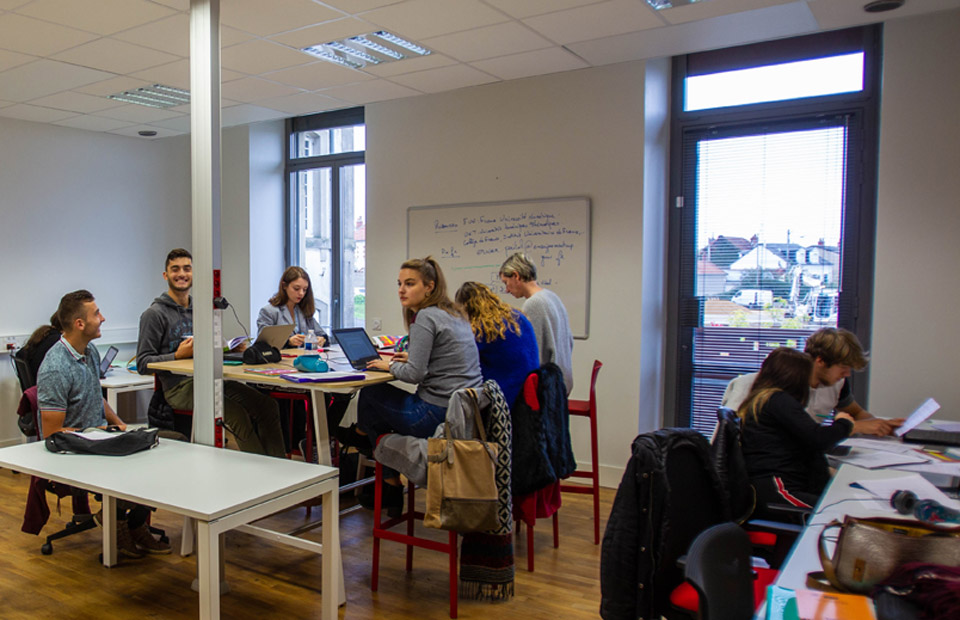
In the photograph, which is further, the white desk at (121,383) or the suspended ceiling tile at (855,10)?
the white desk at (121,383)

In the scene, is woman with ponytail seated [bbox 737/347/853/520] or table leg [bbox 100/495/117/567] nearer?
woman with ponytail seated [bbox 737/347/853/520]

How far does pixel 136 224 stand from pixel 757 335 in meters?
5.51

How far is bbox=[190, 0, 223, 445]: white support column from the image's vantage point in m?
2.94

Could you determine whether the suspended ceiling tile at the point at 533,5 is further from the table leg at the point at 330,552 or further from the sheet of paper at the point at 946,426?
the sheet of paper at the point at 946,426

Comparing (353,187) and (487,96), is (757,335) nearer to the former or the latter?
(487,96)

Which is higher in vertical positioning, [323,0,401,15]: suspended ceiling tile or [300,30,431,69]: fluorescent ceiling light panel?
Answer: [300,30,431,69]: fluorescent ceiling light panel

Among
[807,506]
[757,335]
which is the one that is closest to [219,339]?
[807,506]

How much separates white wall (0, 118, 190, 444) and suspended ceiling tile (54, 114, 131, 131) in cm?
11

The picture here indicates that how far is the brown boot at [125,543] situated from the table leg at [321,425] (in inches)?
44.4

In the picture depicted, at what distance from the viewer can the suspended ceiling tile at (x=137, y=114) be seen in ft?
17.3

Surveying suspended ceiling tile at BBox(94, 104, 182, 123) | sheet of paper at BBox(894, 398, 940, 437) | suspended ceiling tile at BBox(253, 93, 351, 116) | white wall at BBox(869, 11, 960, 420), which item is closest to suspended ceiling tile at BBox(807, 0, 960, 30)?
white wall at BBox(869, 11, 960, 420)

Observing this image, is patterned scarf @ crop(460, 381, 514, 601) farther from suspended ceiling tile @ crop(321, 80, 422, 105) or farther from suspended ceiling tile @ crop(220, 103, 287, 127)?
suspended ceiling tile @ crop(220, 103, 287, 127)

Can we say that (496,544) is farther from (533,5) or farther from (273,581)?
(533,5)

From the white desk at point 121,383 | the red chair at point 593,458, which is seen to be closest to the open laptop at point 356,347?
the red chair at point 593,458
